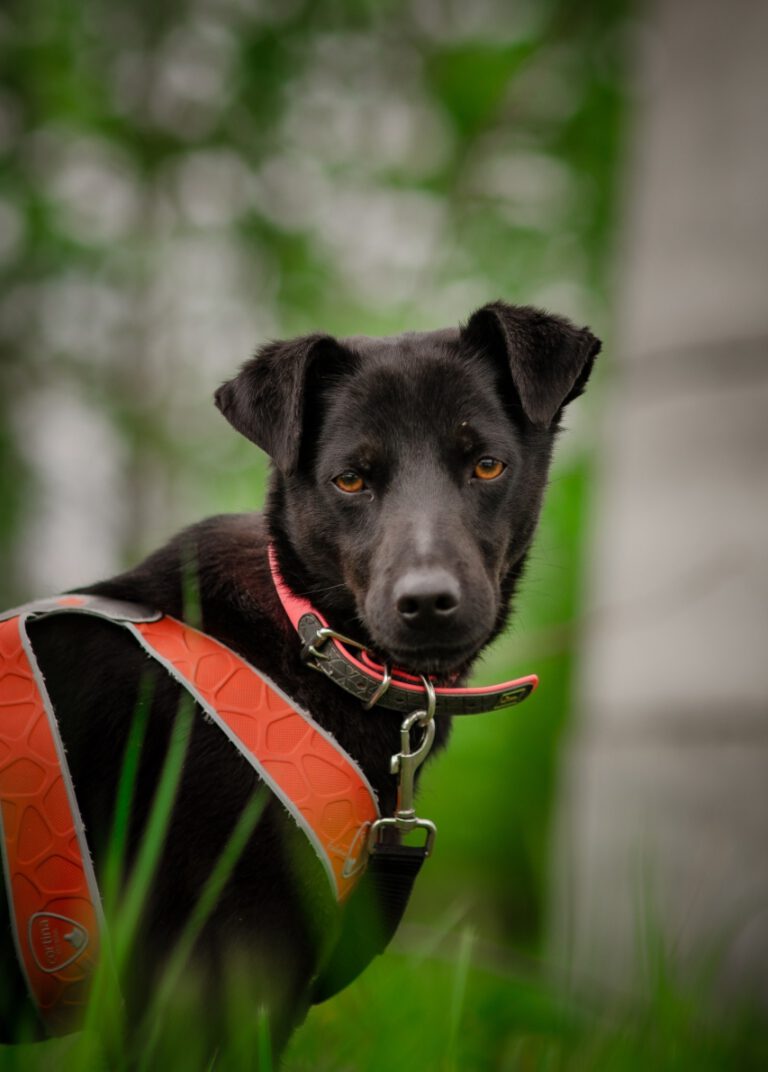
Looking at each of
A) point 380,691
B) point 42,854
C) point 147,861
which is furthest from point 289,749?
point 42,854

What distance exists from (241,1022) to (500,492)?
1.32 meters

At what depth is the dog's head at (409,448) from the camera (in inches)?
90.5

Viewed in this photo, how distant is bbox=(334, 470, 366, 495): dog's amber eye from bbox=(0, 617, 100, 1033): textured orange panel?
0.90 metres

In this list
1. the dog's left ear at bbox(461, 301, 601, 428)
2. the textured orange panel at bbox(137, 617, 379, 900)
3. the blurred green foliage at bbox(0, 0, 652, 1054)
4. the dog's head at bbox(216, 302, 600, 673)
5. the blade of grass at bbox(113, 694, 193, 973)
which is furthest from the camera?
the blurred green foliage at bbox(0, 0, 652, 1054)

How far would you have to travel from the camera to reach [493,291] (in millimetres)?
10656

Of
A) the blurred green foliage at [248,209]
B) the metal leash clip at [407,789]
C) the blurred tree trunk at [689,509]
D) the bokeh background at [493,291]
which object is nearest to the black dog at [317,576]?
the metal leash clip at [407,789]

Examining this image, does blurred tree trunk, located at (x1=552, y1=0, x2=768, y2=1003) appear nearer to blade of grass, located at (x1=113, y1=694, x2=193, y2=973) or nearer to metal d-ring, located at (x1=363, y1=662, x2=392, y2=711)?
metal d-ring, located at (x1=363, y1=662, x2=392, y2=711)

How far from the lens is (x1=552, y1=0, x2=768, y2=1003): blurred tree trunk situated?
19.9 feet

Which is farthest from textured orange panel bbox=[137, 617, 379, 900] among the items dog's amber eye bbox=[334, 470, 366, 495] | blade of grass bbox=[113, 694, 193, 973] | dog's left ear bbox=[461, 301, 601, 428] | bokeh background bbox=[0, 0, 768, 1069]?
bokeh background bbox=[0, 0, 768, 1069]

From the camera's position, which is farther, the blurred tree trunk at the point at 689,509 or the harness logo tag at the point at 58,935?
the blurred tree trunk at the point at 689,509

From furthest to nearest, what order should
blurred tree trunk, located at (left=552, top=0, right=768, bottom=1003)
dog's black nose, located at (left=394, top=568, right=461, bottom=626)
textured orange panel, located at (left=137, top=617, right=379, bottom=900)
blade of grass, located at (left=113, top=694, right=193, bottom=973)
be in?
blurred tree trunk, located at (left=552, top=0, right=768, bottom=1003)
dog's black nose, located at (left=394, top=568, right=461, bottom=626)
textured orange panel, located at (left=137, top=617, right=379, bottom=900)
blade of grass, located at (left=113, top=694, right=193, bottom=973)

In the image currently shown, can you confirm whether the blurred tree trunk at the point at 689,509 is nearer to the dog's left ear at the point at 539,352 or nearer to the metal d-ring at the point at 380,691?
the dog's left ear at the point at 539,352

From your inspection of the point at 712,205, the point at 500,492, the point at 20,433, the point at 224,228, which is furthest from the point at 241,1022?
the point at 224,228

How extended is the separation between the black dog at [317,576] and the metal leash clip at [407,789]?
0.37ft
